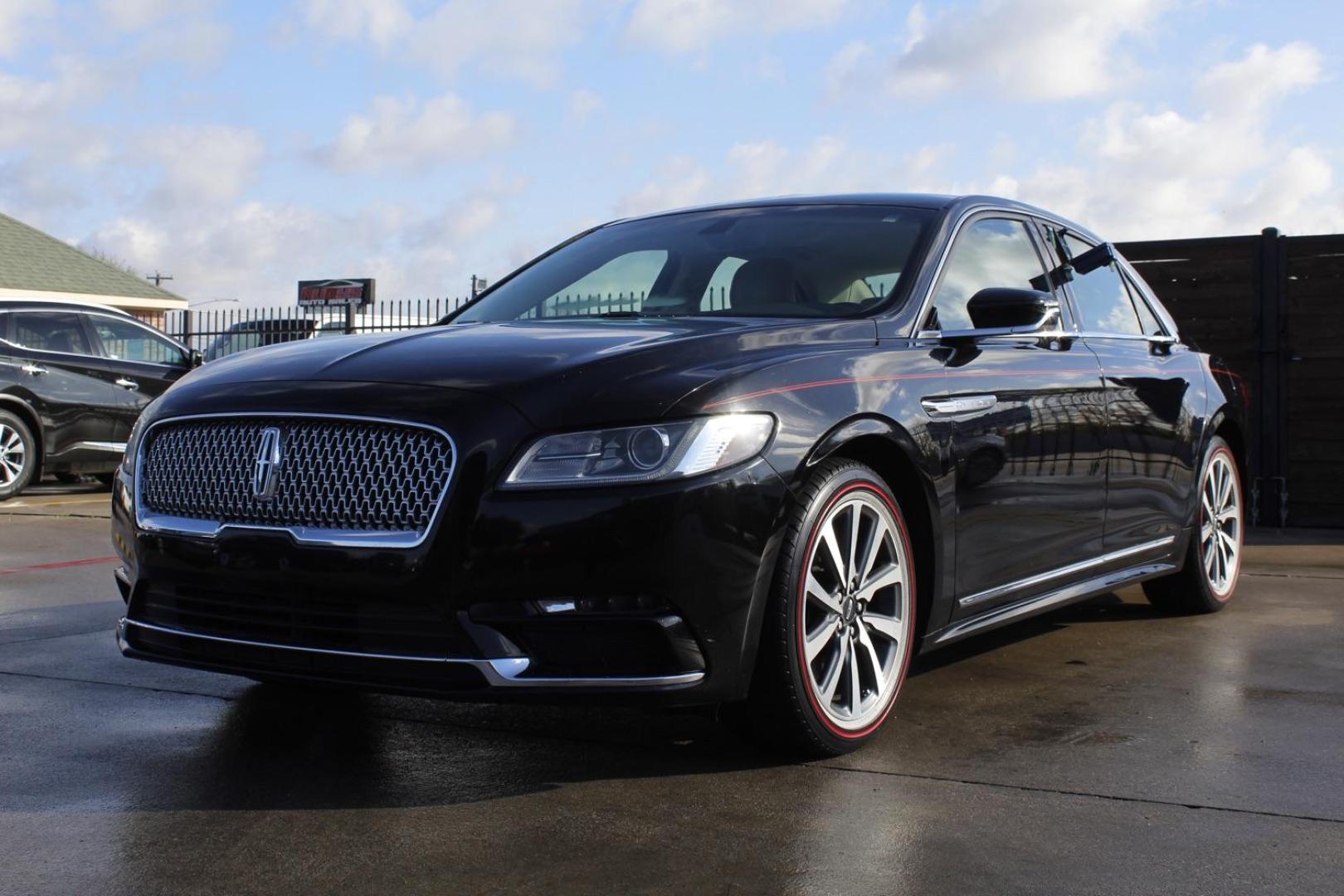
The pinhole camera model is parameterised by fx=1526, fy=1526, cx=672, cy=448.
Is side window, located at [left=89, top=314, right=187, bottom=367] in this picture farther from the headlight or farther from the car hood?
the headlight

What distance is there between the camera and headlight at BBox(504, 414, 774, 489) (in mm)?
3557

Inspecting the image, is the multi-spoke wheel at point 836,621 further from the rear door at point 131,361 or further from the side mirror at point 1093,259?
the rear door at point 131,361

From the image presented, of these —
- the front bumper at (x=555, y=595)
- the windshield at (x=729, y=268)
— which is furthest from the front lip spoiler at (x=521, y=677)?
the windshield at (x=729, y=268)

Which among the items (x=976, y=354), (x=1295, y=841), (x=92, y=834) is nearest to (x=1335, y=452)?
(x=976, y=354)

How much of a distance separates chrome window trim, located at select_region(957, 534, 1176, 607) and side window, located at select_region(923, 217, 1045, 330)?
84 cm

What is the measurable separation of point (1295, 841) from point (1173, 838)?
0.89 feet

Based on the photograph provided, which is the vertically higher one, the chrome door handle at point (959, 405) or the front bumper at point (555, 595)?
the chrome door handle at point (959, 405)

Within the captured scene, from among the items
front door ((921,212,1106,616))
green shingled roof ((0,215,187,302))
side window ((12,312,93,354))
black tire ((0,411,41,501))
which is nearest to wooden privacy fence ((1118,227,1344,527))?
front door ((921,212,1106,616))

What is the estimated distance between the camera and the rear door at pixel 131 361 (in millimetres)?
13305

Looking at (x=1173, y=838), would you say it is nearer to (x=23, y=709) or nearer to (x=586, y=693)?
(x=586, y=693)

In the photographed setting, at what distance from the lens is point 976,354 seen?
478 cm

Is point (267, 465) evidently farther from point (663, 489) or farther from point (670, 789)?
point (670, 789)

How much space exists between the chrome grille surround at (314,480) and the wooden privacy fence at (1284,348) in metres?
8.08

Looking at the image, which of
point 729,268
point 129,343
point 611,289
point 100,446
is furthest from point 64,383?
point 729,268
